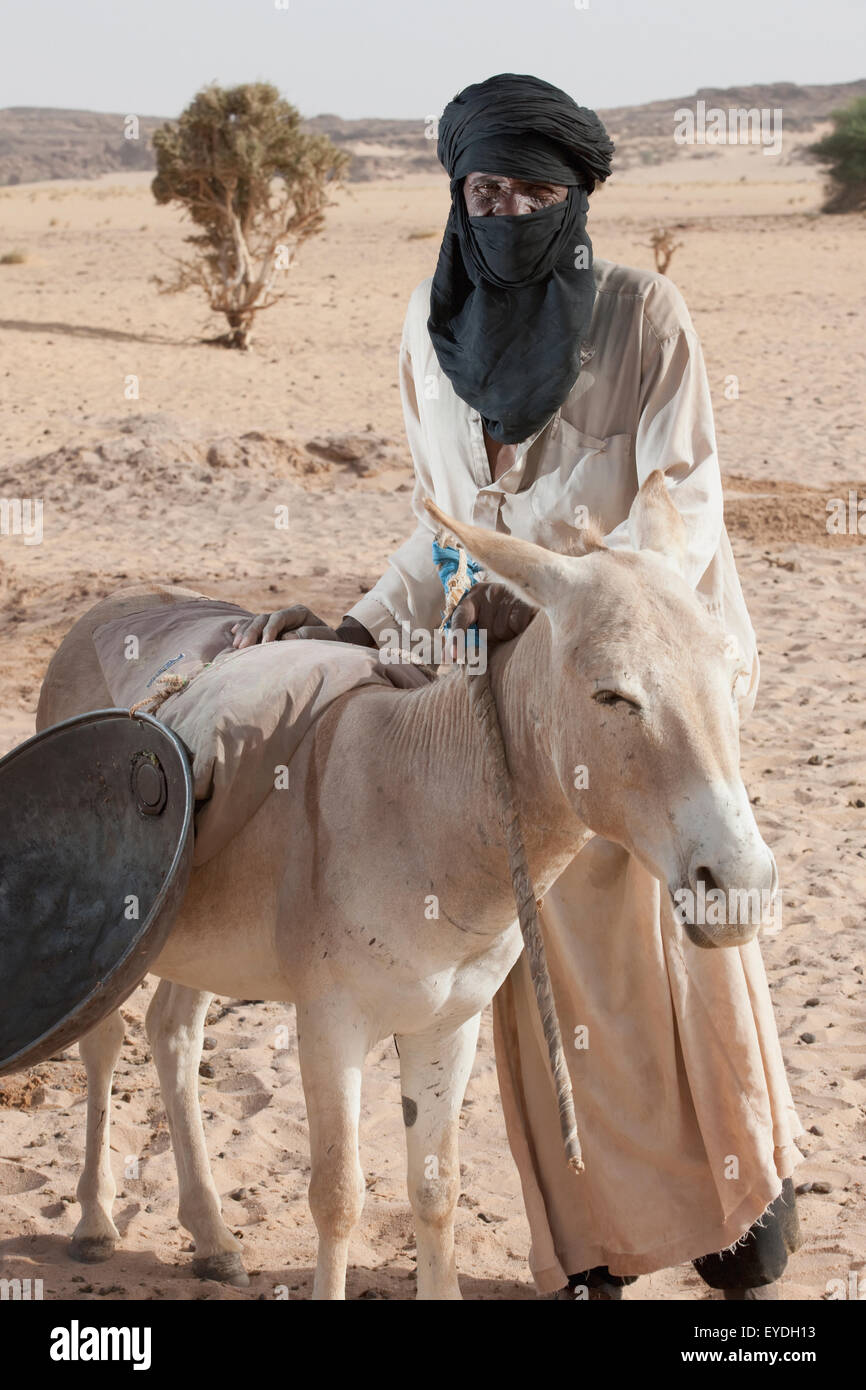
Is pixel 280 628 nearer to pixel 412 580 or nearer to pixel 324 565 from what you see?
pixel 412 580

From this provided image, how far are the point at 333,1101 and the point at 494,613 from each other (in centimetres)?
101

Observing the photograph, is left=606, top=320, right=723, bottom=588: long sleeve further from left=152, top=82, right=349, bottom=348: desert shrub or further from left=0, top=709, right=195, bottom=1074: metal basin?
left=152, top=82, right=349, bottom=348: desert shrub

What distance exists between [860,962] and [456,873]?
3.01 m

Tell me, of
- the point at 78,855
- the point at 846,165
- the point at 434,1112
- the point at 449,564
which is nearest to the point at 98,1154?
the point at 78,855

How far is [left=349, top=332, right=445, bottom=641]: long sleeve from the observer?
3.30 m

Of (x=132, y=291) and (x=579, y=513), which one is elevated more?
(x=132, y=291)

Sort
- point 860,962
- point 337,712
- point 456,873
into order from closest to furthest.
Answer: point 456,873 → point 337,712 → point 860,962

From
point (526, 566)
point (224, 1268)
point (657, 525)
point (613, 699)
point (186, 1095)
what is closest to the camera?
point (613, 699)

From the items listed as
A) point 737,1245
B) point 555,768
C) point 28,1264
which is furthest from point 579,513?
point 28,1264

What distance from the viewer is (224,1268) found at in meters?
3.54

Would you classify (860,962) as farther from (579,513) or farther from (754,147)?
(754,147)

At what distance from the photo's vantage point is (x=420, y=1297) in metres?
3.12

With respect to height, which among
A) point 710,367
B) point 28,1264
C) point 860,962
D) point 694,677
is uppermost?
point 710,367

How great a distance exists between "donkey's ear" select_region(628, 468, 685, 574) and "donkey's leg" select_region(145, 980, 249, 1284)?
6.23 ft
